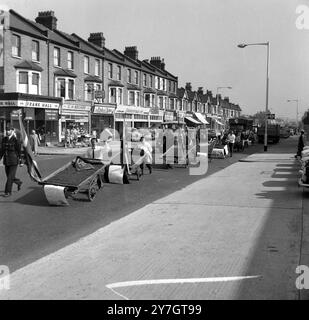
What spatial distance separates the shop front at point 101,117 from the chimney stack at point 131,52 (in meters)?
12.1

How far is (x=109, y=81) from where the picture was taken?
45.9 m

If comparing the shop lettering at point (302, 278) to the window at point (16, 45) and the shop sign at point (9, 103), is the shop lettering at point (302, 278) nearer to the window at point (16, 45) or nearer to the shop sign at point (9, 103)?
the shop sign at point (9, 103)

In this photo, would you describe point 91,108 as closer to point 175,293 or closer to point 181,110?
point 181,110

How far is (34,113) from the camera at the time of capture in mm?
34594

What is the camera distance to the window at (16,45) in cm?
3269

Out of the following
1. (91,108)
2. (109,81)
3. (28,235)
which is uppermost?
(109,81)

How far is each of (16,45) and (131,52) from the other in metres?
23.7

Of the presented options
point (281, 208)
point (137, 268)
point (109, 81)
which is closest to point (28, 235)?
point (137, 268)

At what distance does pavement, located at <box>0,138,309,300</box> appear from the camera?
4660mm

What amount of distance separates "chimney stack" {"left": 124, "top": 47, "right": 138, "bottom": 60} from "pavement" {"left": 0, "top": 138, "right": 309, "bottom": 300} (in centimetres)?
4685

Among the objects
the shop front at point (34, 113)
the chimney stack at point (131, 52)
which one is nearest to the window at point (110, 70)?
the chimney stack at point (131, 52)

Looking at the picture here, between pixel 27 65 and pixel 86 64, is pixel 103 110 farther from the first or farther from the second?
pixel 27 65

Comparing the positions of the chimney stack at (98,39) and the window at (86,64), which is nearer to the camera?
the window at (86,64)
